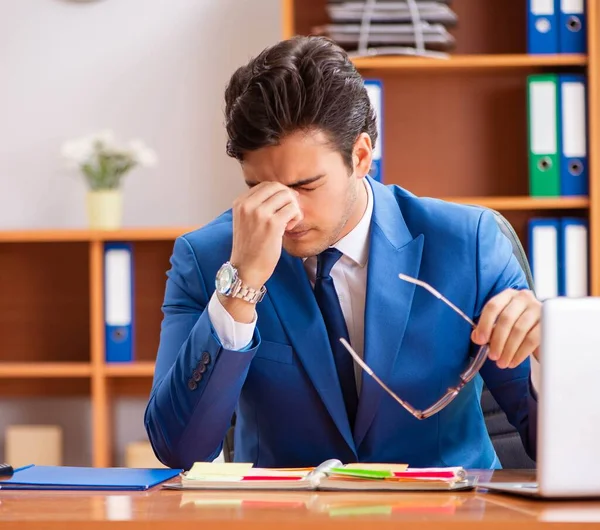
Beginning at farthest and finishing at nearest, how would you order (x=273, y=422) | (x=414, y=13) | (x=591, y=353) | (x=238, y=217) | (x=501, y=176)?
(x=501, y=176)
(x=414, y=13)
(x=273, y=422)
(x=238, y=217)
(x=591, y=353)

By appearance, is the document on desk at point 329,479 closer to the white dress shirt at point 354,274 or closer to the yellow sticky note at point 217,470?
the yellow sticky note at point 217,470

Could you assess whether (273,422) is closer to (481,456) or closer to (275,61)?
(481,456)

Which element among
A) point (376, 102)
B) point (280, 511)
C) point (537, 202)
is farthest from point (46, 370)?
point (280, 511)

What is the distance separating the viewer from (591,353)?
992 millimetres

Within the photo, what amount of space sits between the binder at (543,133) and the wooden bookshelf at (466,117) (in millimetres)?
169

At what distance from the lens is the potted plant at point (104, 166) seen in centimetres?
295

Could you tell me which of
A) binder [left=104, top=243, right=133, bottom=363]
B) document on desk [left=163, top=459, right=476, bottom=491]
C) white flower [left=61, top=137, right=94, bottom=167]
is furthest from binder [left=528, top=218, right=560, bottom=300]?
document on desk [left=163, top=459, right=476, bottom=491]

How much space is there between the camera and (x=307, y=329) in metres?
1.52

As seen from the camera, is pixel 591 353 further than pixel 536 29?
No

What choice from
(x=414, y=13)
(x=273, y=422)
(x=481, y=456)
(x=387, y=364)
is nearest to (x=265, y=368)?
(x=273, y=422)

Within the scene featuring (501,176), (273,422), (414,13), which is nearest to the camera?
(273,422)

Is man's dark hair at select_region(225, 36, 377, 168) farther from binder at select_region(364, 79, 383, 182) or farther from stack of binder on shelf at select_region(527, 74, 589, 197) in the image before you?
stack of binder on shelf at select_region(527, 74, 589, 197)

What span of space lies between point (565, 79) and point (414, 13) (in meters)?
0.49

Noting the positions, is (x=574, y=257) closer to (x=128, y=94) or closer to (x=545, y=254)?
(x=545, y=254)
